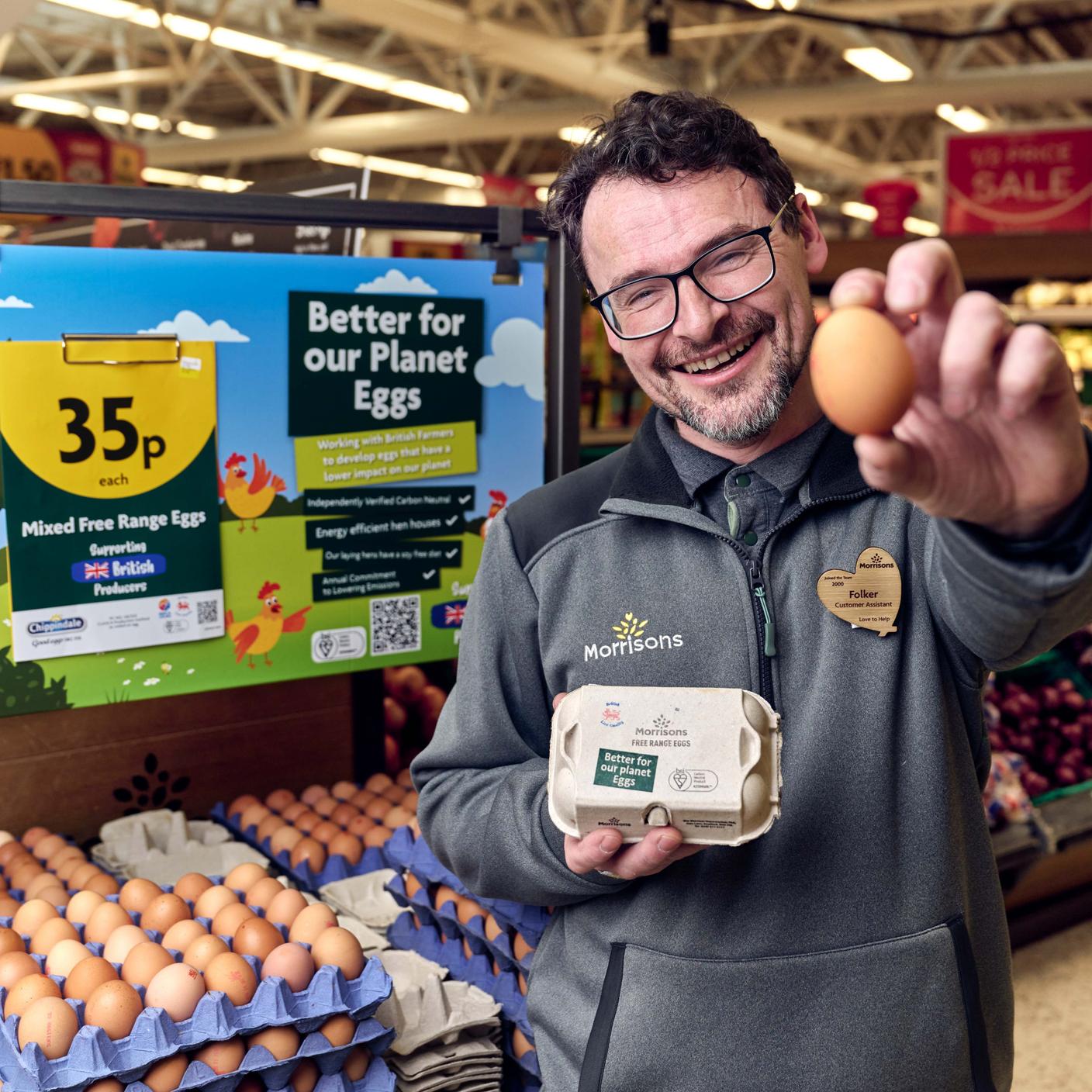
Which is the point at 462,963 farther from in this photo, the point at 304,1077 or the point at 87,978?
the point at 87,978

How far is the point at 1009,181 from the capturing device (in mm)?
9102

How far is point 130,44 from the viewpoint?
1133 cm

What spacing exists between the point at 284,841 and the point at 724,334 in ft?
4.44

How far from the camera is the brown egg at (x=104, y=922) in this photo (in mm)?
1850

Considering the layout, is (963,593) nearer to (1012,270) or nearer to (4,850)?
(4,850)

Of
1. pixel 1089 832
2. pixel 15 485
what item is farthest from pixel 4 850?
pixel 1089 832

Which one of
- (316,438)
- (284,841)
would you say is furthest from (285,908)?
(316,438)

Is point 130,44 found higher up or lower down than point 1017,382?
higher up

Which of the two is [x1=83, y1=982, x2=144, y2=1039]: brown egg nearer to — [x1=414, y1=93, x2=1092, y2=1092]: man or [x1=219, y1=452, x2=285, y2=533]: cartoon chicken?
[x1=414, y1=93, x2=1092, y2=1092]: man

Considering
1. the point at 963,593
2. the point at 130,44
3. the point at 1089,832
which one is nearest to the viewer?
the point at 963,593

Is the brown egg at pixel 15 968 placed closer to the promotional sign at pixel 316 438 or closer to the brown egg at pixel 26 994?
the brown egg at pixel 26 994

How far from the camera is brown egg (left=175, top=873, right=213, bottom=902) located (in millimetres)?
2020

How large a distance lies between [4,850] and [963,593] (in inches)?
69.0

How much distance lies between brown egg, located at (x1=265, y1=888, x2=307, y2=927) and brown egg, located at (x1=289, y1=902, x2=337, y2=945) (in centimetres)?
3
